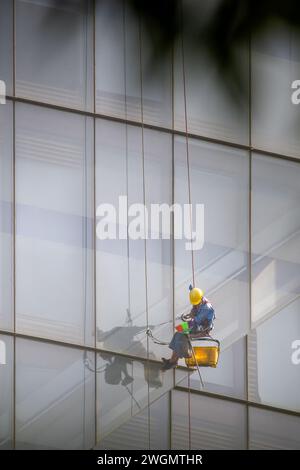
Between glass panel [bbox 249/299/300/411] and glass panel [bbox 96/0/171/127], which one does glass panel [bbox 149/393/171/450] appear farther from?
glass panel [bbox 96/0/171/127]

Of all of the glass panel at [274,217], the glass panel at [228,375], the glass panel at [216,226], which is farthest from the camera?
the glass panel at [228,375]

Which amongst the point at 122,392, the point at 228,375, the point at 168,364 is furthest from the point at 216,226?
the point at 122,392

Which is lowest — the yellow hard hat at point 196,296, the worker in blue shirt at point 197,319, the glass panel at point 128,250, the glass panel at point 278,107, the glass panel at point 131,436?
the glass panel at point 131,436

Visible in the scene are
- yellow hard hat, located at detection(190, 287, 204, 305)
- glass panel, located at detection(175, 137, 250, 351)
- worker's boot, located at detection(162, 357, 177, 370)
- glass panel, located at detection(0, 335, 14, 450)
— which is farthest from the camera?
glass panel, located at detection(175, 137, 250, 351)

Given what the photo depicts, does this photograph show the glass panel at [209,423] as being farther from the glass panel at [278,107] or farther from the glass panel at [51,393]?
the glass panel at [278,107]

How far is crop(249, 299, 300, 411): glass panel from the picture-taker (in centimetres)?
998

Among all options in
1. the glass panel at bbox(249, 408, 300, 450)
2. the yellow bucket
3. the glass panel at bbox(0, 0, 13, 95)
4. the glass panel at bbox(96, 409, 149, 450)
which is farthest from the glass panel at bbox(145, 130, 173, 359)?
the glass panel at bbox(0, 0, 13, 95)

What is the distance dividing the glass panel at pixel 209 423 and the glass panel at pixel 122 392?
12.9 inches

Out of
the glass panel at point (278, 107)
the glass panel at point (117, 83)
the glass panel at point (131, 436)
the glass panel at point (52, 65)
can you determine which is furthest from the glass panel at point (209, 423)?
the glass panel at point (52, 65)

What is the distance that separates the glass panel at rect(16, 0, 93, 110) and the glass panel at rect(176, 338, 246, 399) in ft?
10.2

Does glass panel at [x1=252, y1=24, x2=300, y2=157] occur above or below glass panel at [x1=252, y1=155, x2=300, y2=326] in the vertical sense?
above

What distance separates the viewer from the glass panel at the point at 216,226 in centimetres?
966

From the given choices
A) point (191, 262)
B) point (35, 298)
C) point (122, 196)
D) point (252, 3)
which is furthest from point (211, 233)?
point (252, 3)

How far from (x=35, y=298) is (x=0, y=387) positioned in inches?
40.9
